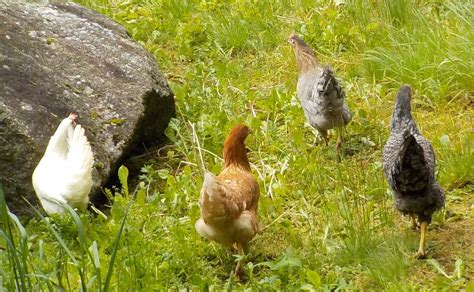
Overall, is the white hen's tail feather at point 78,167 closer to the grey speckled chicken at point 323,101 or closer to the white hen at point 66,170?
the white hen at point 66,170

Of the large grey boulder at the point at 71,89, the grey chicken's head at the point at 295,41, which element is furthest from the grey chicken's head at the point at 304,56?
the large grey boulder at the point at 71,89

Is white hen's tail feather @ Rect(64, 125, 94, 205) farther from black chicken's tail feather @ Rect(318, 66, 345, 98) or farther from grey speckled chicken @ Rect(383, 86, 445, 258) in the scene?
grey speckled chicken @ Rect(383, 86, 445, 258)

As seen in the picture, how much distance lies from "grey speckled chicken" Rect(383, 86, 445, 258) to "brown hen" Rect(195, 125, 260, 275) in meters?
0.85

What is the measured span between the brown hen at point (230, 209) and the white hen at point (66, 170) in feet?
3.12

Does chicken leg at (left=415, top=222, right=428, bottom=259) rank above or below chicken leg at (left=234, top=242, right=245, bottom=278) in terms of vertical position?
above

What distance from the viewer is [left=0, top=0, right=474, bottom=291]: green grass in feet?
14.9

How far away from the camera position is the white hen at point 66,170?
17.4ft

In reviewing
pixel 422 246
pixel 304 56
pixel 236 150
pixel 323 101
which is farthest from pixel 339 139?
pixel 422 246

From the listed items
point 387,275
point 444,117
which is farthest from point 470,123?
point 387,275

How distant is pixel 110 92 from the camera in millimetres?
6367

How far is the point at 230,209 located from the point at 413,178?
103 cm

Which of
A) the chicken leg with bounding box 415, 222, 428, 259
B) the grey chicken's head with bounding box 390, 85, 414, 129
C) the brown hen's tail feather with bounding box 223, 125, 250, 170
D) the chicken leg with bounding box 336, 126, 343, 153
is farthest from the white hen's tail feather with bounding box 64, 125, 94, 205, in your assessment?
the chicken leg with bounding box 415, 222, 428, 259

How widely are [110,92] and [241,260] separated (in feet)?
7.17

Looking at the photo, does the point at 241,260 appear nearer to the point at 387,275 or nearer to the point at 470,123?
the point at 387,275
